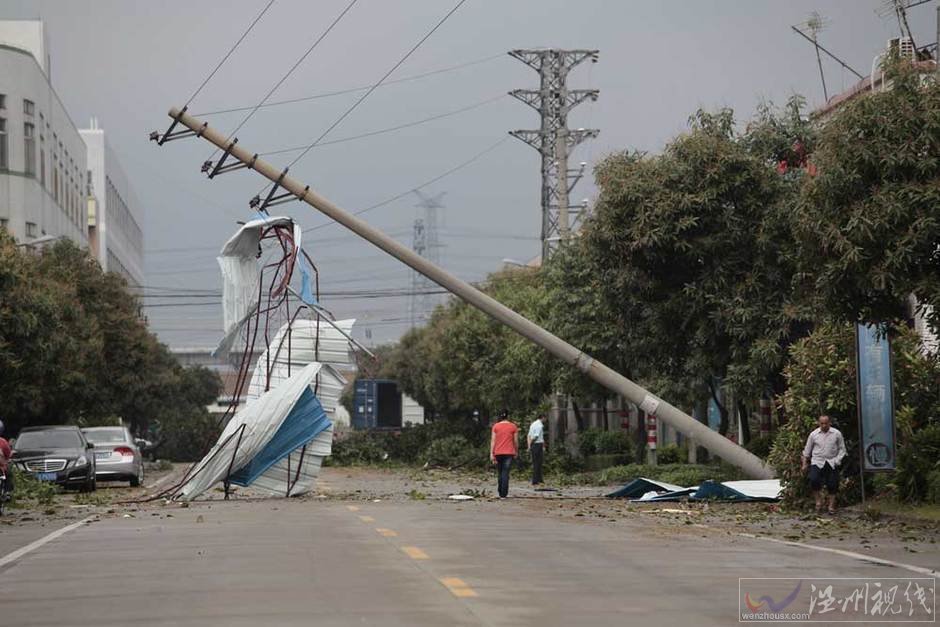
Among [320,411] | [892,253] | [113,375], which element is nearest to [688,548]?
[892,253]

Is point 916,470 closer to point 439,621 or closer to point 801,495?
point 801,495

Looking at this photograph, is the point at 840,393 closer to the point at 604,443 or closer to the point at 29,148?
the point at 604,443

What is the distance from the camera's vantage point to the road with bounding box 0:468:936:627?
36.4 ft

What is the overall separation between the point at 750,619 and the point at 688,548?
5.98 meters

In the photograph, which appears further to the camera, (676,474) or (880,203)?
(676,474)

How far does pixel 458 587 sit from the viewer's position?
12531 millimetres

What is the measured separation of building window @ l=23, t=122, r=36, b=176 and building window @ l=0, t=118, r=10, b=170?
3.69ft

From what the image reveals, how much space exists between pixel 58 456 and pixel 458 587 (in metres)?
25.0

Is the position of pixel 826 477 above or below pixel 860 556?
above

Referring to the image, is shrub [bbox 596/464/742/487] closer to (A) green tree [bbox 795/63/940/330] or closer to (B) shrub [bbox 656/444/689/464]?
(B) shrub [bbox 656/444/689/464]

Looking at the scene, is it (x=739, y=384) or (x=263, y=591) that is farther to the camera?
(x=739, y=384)

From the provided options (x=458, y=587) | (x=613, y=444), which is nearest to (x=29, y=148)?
(x=613, y=444)

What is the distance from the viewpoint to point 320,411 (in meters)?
29.6

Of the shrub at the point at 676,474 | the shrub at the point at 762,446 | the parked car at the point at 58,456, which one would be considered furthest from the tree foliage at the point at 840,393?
the parked car at the point at 58,456
